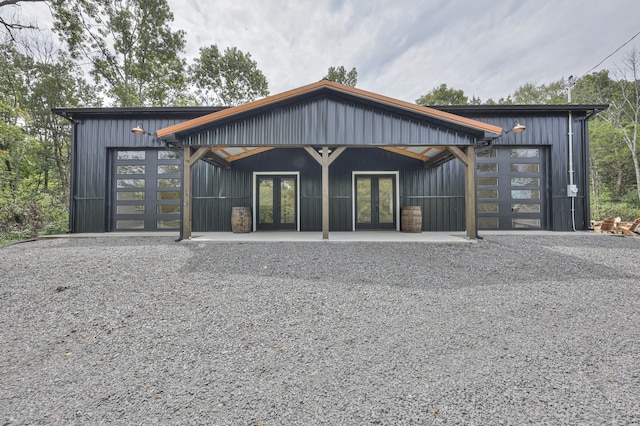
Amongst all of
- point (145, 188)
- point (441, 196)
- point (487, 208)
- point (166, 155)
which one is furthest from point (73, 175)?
point (487, 208)

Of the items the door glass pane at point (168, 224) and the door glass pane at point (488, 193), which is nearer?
the door glass pane at point (488, 193)

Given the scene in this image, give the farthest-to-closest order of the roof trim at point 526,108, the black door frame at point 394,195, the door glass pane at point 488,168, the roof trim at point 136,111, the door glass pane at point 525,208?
the black door frame at point 394,195, the door glass pane at point 488,168, the door glass pane at point 525,208, the roof trim at point 136,111, the roof trim at point 526,108

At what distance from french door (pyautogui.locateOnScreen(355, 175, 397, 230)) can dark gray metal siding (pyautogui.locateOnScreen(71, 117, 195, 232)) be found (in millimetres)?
6617

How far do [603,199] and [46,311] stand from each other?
2742 centimetres

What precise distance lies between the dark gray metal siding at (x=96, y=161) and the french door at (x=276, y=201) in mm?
3486

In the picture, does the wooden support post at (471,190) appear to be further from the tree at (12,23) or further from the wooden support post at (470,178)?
the tree at (12,23)

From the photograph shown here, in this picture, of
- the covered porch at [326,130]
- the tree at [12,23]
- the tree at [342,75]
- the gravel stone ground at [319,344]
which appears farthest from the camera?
the tree at [342,75]

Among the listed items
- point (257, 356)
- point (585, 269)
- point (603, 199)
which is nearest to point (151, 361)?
point (257, 356)

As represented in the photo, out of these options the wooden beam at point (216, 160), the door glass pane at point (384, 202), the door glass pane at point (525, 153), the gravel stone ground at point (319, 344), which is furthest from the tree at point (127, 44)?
the door glass pane at point (525, 153)

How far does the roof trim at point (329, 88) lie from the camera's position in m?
6.12

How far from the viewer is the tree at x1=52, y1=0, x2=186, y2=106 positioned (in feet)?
49.2

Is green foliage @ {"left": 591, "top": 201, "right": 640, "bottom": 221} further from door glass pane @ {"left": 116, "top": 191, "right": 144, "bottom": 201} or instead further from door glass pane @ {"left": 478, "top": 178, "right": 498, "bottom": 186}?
door glass pane @ {"left": 116, "top": 191, "right": 144, "bottom": 201}

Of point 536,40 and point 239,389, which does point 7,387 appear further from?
point 536,40

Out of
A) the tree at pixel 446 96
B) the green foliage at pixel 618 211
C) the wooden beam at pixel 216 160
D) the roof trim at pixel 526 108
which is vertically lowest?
the green foliage at pixel 618 211
